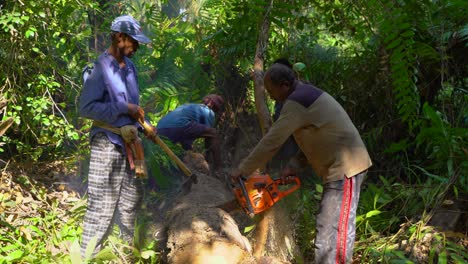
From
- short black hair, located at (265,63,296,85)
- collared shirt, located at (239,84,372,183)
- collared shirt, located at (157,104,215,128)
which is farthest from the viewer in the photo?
collared shirt, located at (157,104,215,128)

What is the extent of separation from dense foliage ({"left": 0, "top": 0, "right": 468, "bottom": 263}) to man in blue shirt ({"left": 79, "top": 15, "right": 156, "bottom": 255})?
33 cm

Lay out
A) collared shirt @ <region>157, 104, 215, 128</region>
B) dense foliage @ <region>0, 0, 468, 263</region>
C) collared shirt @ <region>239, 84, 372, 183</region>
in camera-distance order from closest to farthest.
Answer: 1. collared shirt @ <region>239, 84, 372, 183</region>
2. dense foliage @ <region>0, 0, 468, 263</region>
3. collared shirt @ <region>157, 104, 215, 128</region>

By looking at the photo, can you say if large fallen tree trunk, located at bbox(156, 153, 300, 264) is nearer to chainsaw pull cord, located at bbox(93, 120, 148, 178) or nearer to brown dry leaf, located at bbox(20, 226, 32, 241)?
chainsaw pull cord, located at bbox(93, 120, 148, 178)

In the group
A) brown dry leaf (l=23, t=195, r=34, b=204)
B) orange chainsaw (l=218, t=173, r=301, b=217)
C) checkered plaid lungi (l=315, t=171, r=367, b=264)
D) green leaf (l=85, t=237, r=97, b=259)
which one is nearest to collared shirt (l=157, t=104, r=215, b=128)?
brown dry leaf (l=23, t=195, r=34, b=204)

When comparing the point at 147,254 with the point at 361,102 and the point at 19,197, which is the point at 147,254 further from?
the point at 361,102

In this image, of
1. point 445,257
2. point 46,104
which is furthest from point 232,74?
point 445,257

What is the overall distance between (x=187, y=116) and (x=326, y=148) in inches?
121

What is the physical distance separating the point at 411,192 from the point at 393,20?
1662 millimetres

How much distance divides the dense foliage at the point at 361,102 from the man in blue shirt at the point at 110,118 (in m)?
0.33

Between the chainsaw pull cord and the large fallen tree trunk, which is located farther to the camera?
the chainsaw pull cord

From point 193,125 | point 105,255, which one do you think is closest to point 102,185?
point 105,255

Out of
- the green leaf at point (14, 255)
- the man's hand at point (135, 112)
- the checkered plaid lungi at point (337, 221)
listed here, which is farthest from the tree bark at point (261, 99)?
the green leaf at point (14, 255)

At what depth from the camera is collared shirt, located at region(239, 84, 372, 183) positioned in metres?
3.19

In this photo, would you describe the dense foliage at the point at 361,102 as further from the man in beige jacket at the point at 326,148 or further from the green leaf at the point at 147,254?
the man in beige jacket at the point at 326,148
